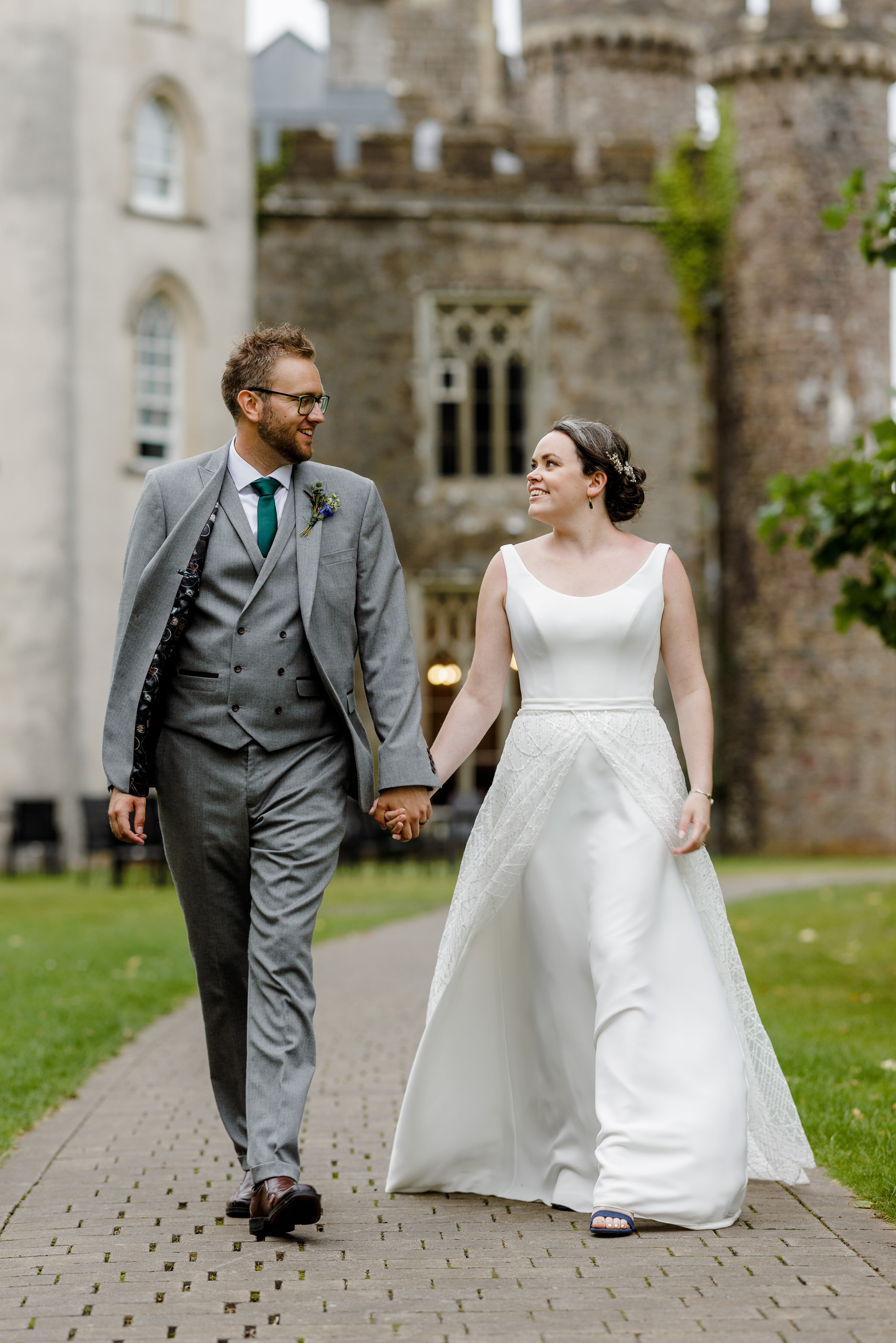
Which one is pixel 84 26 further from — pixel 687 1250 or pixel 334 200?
pixel 687 1250

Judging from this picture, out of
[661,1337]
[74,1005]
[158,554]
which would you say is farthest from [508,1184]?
[74,1005]

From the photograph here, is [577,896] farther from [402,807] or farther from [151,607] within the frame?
[151,607]

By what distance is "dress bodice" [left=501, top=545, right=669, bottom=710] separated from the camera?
4789 millimetres

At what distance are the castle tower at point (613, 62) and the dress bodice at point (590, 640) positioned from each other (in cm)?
2391

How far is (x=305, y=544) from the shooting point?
14.9 feet

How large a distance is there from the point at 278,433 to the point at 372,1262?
82.5 inches

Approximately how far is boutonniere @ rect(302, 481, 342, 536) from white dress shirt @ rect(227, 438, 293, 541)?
7 cm

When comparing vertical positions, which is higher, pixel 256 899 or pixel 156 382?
pixel 156 382

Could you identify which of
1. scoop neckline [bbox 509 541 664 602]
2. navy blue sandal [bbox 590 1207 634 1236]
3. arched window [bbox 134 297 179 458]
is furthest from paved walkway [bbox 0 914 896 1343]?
arched window [bbox 134 297 179 458]

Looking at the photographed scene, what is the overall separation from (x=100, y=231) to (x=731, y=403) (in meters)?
8.39

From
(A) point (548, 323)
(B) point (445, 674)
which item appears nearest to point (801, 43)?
(A) point (548, 323)

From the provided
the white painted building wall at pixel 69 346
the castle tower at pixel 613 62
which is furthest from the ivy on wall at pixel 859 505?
the castle tower at pixel 613 62

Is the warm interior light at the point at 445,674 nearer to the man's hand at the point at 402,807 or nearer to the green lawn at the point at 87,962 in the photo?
the green lawn at the point at 87,962

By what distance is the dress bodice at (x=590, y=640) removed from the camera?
4.79m
